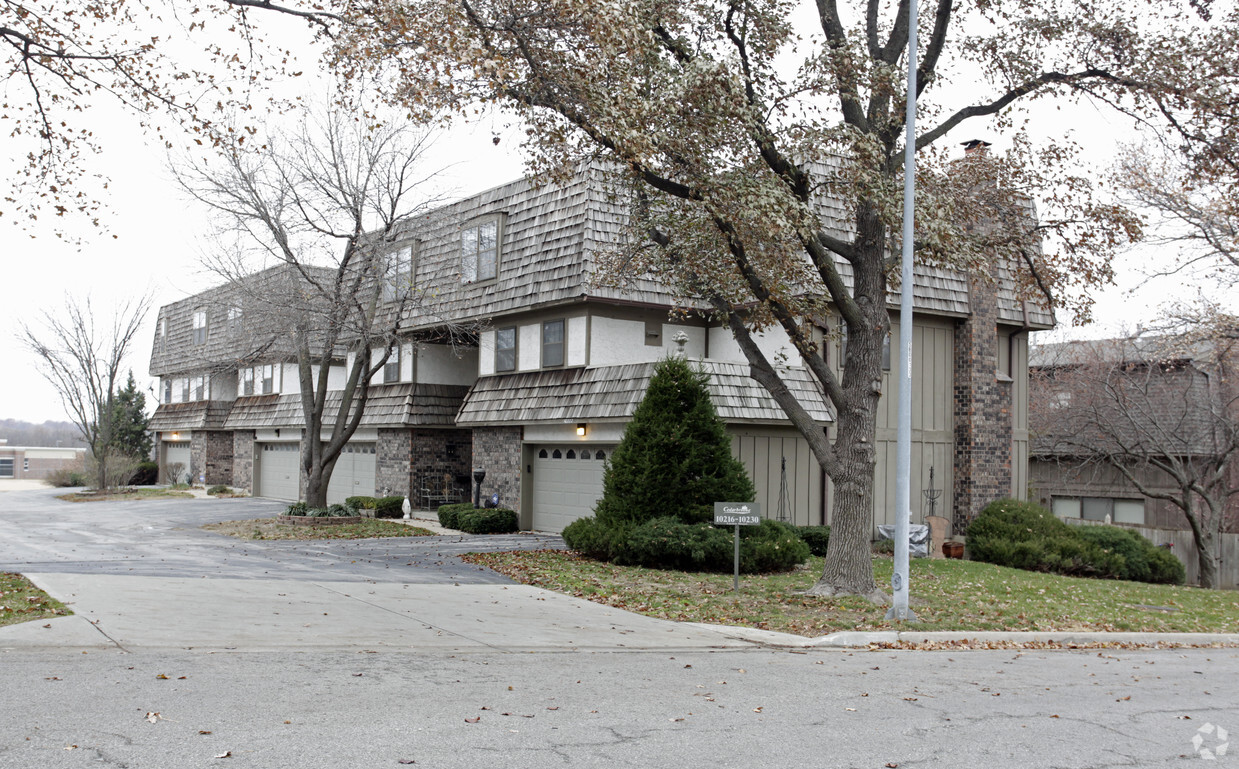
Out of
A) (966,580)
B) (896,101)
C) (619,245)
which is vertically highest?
(896,101)

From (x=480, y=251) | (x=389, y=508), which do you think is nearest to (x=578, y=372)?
(x=480, y=251)

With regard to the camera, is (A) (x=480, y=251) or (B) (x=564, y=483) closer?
(B) (x=564, y=483)

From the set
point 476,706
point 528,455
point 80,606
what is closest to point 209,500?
point 528,455

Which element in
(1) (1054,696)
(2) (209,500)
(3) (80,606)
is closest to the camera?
(1) (1054,696)

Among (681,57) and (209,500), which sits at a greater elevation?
(681,57)

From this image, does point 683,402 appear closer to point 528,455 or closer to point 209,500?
point 528,455

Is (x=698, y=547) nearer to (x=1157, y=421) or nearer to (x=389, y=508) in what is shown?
(x=389, y=508)

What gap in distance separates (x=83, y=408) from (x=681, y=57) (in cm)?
3921

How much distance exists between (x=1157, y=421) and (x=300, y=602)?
24064mm

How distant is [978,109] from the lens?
47.4 ft

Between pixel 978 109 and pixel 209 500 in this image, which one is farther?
pixel 209 500

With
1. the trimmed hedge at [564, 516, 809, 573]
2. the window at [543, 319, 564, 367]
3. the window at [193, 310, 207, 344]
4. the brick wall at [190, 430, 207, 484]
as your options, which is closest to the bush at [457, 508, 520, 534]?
the window at [543, 319, 564, 367]

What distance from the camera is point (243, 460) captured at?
39375 mm

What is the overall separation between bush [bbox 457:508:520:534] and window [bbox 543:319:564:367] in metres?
3.72
